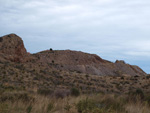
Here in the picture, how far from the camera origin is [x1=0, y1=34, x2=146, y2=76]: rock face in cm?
5278

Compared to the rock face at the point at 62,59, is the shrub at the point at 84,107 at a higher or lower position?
lower

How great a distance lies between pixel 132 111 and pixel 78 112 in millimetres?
2359

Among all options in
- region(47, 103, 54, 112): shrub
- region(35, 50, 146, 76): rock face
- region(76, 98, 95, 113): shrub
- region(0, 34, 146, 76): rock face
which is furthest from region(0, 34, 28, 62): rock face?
region(76, 98, 95, 113): shrub

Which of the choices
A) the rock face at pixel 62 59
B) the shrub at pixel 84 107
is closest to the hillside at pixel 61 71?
the rock face at pixel 62 59

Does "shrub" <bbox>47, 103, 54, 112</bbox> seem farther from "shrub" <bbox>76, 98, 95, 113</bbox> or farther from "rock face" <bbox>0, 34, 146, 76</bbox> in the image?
"rock face" <bbox>0, 34, 146, 76</bbox>

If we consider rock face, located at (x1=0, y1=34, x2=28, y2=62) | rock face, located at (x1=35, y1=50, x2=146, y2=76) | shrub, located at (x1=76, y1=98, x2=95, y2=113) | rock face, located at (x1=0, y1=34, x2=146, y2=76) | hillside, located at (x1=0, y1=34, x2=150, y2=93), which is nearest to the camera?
shrub, located at (x1=76, y1=98, x2=95, y2=113)

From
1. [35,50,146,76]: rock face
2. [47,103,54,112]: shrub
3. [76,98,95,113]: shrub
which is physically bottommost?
[47,103,54,112]: shrub

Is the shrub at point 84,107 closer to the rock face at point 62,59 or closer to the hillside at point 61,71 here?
the hillside at point 61,71

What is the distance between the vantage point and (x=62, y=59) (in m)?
77.8

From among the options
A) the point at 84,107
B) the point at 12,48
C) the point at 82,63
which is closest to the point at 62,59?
the point at 82,63

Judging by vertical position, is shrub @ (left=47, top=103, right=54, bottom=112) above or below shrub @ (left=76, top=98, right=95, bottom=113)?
below

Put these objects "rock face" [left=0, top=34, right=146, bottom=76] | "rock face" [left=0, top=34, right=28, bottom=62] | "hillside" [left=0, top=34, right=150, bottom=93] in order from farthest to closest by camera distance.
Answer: "rock face" [left=0, top=34, right=146, bottom=76] < "rock face" [left=0, top=34, right=28, bottom=62] < "hillside" [left=0, top=34, right=150, bottom=93]

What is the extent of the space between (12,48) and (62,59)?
2739cm

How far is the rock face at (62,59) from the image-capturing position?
52.8 m
